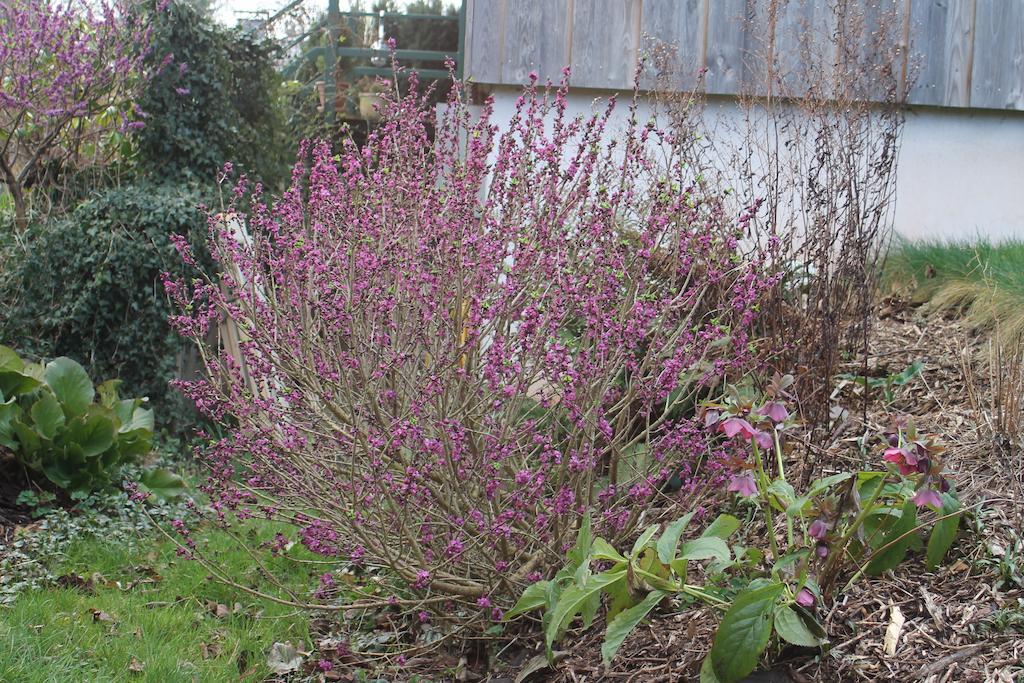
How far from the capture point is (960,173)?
671 cm

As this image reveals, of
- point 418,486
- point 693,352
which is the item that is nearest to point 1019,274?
point 693,352

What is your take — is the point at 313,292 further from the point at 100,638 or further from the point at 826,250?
the point at 826,250

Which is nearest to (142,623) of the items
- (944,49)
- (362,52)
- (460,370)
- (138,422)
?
(460,370)

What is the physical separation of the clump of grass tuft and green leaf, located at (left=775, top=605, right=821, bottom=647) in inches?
80.3

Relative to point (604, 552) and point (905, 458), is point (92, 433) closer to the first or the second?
point (604, 552)

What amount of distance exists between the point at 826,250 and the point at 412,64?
6352 millimetres

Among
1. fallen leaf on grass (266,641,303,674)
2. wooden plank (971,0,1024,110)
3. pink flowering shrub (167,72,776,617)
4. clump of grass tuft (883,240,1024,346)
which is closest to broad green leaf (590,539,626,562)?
pink flowering shrub (167,72,776,617)

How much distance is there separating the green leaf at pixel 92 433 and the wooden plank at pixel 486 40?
3297 mm

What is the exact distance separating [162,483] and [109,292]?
80.8 inches

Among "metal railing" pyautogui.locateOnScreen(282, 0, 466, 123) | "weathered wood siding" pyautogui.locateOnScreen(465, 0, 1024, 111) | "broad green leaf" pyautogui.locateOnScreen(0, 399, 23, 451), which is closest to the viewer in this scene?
"broad green leaf" pyautogui.locateOnScreen(0, 399, 23, 451)

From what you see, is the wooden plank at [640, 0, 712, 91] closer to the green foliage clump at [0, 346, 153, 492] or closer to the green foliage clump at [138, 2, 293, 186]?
the green foliage clump at [138, 2, 293, 186]

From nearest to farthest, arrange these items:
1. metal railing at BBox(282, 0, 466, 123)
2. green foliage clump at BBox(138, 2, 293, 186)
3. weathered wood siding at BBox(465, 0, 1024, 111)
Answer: weathered wood siding at BBox(465, 0, 1024, 111), green foliage clump at BBox(138, 2, 293, 186), metal railing at BBox(282, 0, 466, 123)

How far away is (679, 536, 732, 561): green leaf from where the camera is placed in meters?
2.65

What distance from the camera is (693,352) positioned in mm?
3498
